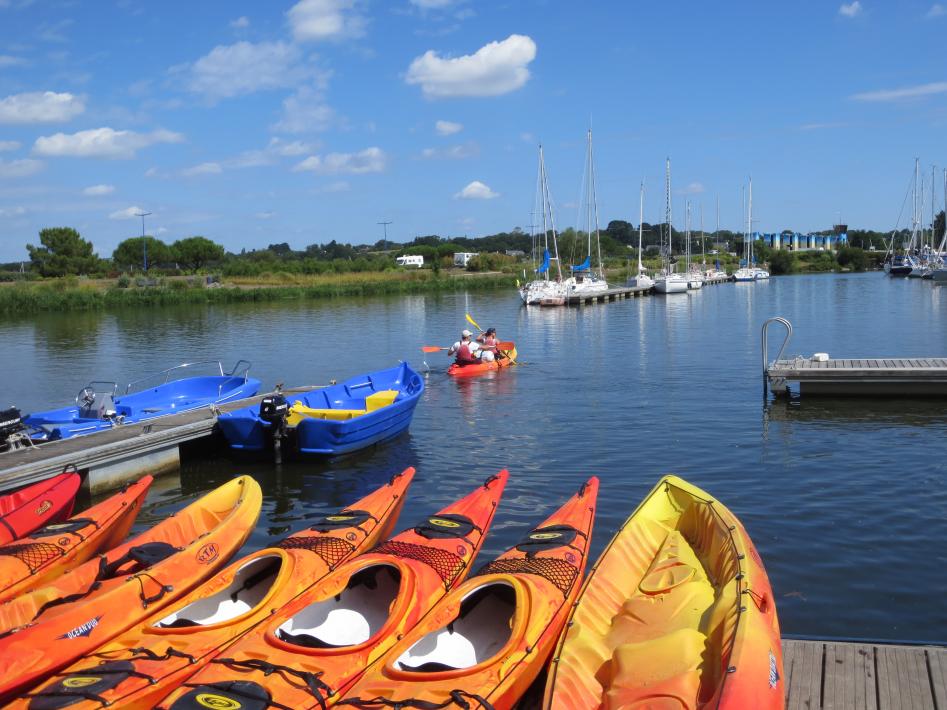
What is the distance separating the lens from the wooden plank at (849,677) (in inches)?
207

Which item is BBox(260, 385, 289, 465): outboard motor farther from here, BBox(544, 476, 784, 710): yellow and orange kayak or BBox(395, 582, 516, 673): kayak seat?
BBox(395, 582, 516, 673): kayak seat

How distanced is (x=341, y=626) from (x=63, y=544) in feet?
13.0

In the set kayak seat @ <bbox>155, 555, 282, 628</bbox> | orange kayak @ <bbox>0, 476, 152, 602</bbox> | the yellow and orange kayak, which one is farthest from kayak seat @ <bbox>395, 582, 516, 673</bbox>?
orange kayak @ <bbox>0, 476, 152, 602</bbox>

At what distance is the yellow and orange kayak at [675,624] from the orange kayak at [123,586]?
3765 millimetres

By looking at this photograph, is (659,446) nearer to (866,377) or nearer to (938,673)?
(866,377)

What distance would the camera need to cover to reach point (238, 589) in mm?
7145

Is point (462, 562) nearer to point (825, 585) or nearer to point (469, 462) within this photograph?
point (825, 585)

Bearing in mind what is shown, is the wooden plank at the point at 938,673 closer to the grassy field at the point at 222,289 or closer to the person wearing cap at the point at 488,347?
the person wearing cap at the point at 488,347

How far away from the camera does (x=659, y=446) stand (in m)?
14.7

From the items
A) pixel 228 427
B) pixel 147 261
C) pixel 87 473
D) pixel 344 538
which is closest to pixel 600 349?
pixel 228 427

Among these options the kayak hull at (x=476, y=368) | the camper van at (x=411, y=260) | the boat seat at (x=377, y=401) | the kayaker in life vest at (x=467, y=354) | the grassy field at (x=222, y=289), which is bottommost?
the kayak hull at (x=476, y=368)

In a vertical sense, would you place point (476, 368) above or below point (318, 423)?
below

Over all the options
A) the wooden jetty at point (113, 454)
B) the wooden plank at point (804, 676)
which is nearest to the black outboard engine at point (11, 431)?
the wooden jetty at point (113, 454)

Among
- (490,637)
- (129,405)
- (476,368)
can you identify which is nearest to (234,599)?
(490,637)
